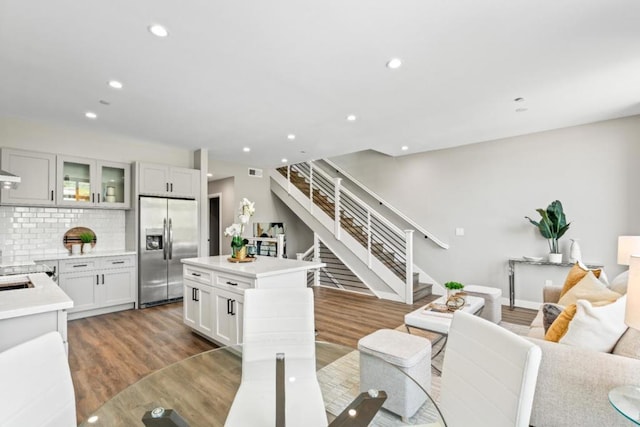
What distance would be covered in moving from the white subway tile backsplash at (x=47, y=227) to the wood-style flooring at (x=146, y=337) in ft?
3.82

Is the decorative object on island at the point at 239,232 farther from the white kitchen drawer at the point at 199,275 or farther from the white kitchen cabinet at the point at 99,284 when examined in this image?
the white kitchen cabinet at the point at 99,284

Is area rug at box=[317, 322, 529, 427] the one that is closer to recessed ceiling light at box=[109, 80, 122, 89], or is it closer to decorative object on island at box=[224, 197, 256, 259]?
decorative object on island at box=[224, 197, 256, 259]

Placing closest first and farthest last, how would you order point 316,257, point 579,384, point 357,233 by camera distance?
1. point 579,384
2. point 357,233
3. point 316,257

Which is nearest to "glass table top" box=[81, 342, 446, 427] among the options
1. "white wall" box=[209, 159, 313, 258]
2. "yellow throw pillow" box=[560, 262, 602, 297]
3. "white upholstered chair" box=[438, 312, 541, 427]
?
"white upholstered chair" box=[438, 312, 541, 427]

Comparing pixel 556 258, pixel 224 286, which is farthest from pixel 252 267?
pixel 556 258

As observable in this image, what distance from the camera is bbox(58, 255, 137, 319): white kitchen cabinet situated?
4.15 m

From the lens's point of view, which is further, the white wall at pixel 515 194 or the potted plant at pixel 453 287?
the white wall at pixel 515 194

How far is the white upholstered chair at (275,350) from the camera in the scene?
1.50 meters

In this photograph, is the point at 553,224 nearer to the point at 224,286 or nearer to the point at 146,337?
the point at 224,286

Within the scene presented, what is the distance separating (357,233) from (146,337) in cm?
390

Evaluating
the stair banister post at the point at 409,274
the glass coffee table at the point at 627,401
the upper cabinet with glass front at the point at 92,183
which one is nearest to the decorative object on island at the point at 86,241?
the upper cabinet with glass front at the point at 92,183

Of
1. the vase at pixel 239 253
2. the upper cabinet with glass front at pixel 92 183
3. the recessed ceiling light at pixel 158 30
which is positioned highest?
the recessed ceiling light at pixel 158 30

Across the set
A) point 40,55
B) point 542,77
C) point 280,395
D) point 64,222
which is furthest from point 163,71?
point 542,77

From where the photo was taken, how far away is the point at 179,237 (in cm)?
511
